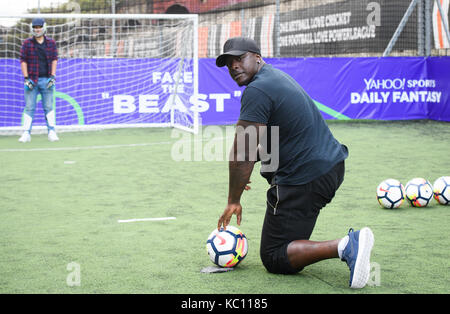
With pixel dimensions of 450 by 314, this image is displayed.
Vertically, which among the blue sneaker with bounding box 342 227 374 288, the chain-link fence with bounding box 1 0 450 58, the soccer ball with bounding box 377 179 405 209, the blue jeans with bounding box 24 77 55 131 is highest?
the chain-link fence with bounding box 1 0 450 58

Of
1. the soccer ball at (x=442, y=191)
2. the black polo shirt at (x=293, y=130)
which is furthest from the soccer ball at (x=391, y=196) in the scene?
the black polo shirt at (x=293, y=130)

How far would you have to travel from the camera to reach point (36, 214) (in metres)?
6.50

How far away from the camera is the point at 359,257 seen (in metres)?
3.93

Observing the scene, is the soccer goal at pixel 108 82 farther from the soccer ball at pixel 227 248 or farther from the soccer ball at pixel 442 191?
the soccer ball at pixel 227 248

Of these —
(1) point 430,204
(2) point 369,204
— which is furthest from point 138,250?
(1) point 430,204

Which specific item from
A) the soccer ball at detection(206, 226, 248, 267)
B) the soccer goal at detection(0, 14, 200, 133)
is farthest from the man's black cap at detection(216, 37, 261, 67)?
the soccer goal at detection(0, 14, 200, 133)

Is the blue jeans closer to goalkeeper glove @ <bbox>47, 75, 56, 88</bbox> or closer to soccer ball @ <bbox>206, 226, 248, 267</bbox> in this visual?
goalkeeper glove @ <bbox>47, 75, 56, 88</bbox>

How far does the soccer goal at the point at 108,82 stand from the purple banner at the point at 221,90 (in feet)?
0.08

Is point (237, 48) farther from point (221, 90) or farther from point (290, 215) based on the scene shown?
point (221, 90)

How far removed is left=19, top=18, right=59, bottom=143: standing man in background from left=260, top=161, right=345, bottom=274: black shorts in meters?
9.73

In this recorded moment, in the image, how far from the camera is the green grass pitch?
13.9 feet

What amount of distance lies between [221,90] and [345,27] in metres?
4.24
